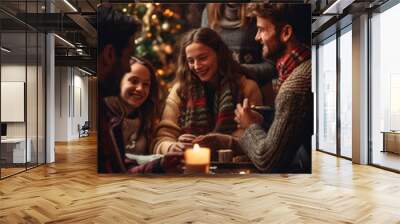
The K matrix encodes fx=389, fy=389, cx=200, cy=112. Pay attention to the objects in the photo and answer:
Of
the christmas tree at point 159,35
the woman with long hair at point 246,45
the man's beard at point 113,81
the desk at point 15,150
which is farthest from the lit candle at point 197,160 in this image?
the desk at point 15,150

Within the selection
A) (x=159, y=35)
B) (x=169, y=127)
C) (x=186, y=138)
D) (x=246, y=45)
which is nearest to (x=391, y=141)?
(x=246, y=45)

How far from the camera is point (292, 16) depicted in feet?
18.8

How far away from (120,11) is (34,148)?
3535mm

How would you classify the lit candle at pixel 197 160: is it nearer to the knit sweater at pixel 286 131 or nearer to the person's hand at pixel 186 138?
the person's hand at pixel 186 138

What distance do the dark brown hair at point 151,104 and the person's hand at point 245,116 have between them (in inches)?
47.2

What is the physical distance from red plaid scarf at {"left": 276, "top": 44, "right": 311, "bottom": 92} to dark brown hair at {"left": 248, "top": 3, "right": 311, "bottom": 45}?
14cm

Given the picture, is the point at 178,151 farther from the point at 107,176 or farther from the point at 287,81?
the point at 287,81

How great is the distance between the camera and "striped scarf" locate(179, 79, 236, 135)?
5785 millimetres

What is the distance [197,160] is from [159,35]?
1992 millimetres

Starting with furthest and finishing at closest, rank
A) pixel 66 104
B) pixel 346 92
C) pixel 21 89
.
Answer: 1. pixel 66 104
2. pixel 346 92
3. pixel 21 89

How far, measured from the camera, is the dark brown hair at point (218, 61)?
5.79m

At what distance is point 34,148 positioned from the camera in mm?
7629

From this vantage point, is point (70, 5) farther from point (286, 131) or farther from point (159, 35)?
point (286, 131)

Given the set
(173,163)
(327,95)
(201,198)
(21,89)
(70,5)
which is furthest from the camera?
(327,95)
